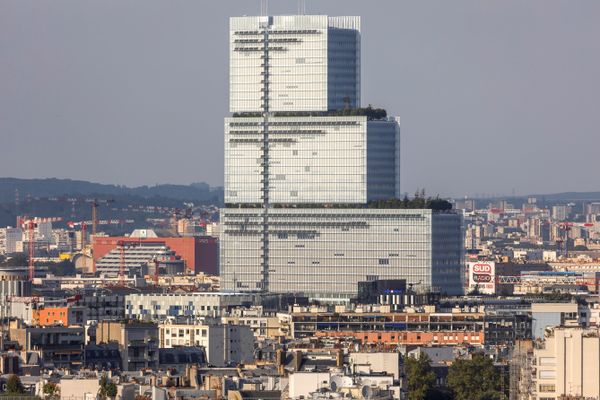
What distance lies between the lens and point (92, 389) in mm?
102375

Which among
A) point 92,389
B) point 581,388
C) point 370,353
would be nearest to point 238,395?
point 92,389

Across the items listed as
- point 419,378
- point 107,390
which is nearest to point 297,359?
point 419,378

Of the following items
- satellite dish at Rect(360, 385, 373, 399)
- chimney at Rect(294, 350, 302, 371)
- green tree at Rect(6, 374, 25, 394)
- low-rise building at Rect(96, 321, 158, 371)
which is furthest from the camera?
low-rise building at Rect(96, 321, 158, 371)

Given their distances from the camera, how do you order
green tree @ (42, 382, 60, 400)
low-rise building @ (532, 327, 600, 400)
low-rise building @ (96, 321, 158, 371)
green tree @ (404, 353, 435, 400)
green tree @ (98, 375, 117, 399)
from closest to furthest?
low-rise building @ (532, 327, 600, 400), green tree @ (98, 375, 117, 399), green tree @ (42, 382, 60, 400), green tree @ (404, 353, 435, 400), low-rise building @ (96, 321, 158, 371)

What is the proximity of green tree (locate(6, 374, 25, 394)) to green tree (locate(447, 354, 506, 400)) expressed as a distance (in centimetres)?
2114

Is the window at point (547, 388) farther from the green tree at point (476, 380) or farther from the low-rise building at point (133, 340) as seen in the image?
the low-rise building at point (133, 340)

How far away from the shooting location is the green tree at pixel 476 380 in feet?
399

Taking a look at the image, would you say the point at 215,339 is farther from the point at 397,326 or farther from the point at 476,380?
the point at 397,326

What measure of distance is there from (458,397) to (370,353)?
5.50m

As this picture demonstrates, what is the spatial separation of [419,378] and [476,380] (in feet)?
8.95

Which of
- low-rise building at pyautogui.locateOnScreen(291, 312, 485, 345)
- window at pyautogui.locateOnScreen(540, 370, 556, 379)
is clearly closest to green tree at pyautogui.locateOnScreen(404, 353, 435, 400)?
window at pyautogui.locateOnScreen(540, 370, 556, 379)

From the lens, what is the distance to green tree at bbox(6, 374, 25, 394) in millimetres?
106188

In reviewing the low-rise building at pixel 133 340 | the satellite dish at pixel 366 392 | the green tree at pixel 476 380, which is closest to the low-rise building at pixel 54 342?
the low-rise building at pixel 133 340

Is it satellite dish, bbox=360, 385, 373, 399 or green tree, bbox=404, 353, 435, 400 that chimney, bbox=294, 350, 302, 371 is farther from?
satellite dish, bbox=360, 385, 373, 399
